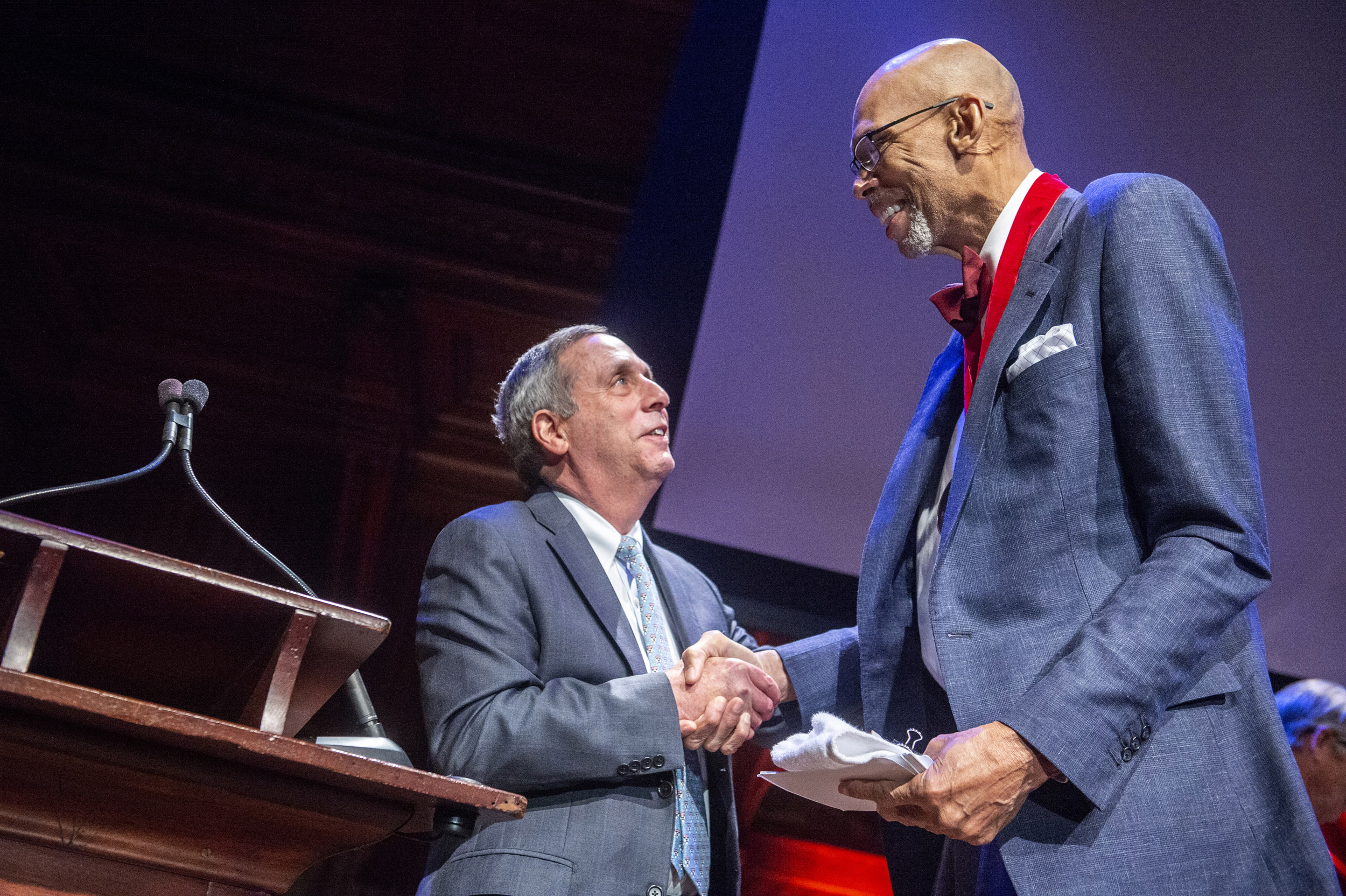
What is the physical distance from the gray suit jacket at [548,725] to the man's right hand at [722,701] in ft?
0.14

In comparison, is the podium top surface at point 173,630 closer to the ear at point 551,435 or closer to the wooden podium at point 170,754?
the wooden podium at point 170,754

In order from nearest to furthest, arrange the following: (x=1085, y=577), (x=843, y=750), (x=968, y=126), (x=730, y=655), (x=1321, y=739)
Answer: (x=843, y=750) < (x=1085, y=577) < (x=968, y=126) < (x=730, y=655) < (x=1321, y=739)

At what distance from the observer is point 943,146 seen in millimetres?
1644

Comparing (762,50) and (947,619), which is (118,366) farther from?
(947,619)

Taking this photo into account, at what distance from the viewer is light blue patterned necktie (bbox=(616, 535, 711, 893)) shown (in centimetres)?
164

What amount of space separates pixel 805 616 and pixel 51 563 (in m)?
2.74

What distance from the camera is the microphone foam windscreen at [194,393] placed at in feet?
4.52

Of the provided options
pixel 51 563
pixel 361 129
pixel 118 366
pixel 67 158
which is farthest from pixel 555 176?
pixel 51 563

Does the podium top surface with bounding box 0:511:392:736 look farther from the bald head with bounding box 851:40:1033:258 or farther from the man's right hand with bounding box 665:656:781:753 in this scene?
the bald head with bounding box 851:40:1033:258

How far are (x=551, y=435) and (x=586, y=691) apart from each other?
797mm

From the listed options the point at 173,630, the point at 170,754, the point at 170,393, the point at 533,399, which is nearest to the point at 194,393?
the point at 170,393

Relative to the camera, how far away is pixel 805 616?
3400 millimetres

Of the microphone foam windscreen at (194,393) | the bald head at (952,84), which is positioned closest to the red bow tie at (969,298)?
the bald head at (952,84)

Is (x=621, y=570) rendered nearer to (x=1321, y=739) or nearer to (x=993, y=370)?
(x=993, y=370)
